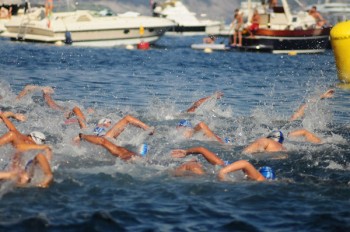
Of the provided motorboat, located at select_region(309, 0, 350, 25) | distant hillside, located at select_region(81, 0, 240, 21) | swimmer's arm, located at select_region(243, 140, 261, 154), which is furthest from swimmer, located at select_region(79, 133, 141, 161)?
distant hillside, located at select_region(81, 0, 240, 21)

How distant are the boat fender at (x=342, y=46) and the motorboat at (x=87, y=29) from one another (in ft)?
78.2

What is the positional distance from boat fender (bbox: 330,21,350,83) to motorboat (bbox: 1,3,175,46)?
23849 mm

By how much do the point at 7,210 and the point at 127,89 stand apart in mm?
16318

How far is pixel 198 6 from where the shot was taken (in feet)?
613

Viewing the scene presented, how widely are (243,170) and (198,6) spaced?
177748 mm

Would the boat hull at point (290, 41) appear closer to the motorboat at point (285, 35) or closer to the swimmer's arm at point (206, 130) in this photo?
the motorboat at point (285, 35)

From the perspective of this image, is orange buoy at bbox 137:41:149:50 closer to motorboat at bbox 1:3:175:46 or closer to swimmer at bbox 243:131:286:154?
motorboat at bbox 1:3:175:46

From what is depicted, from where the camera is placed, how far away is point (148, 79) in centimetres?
2958

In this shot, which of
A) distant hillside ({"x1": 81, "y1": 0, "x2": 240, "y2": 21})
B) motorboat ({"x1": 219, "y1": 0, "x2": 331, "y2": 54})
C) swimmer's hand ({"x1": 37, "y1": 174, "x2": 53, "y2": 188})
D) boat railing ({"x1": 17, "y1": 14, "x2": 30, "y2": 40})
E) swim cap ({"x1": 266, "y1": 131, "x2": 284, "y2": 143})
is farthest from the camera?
distant hillside ({"x1": 81, "y1": 0, "x2": 240, "y2": 21})

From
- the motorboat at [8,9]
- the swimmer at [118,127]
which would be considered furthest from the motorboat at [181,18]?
the swimmer at [118,127]

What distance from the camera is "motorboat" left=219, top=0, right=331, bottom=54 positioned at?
138 feet

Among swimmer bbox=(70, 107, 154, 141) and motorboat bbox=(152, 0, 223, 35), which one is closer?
swimmer bbox=(70, 107, 154, 141)

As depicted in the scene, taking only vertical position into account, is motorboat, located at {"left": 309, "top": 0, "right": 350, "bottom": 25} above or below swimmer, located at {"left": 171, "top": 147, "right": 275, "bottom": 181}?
below

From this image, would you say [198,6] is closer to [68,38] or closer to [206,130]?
[68,38]
